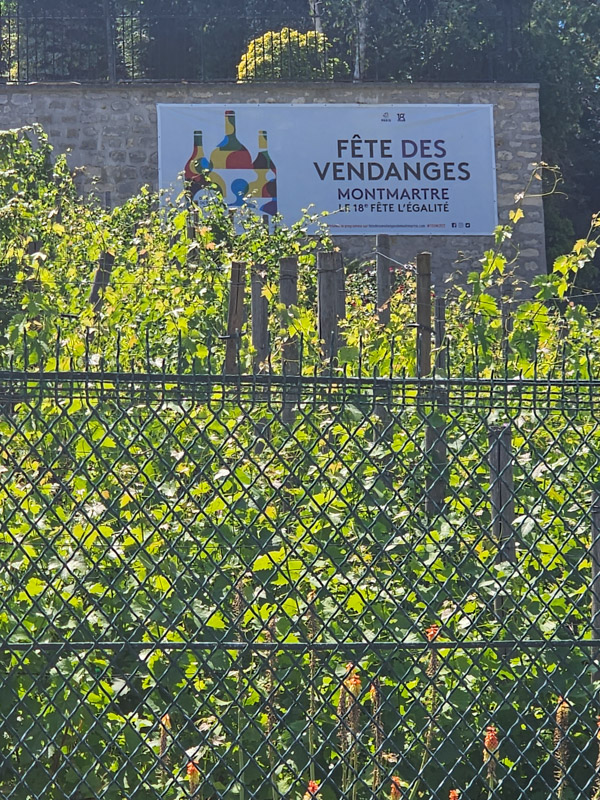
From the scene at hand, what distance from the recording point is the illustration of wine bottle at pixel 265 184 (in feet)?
47.3

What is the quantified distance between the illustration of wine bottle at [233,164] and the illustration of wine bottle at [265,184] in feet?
0.25

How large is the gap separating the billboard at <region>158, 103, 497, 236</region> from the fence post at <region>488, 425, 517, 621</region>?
10896 millimetres

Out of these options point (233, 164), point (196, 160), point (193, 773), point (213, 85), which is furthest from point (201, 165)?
point (193, 773)

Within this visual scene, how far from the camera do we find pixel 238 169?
14.5m

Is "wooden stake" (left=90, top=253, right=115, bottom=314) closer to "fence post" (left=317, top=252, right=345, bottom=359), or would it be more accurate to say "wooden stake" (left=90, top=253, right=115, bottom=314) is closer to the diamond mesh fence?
"fence post" (left=317, top=252, right=345, bottom=359)

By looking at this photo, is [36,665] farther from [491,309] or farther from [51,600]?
[491,309]

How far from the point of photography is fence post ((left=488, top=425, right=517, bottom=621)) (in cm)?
305

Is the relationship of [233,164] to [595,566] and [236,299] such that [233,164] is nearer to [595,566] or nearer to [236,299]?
[236,299]

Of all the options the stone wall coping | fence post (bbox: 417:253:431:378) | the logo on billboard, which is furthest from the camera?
the stone wall coping

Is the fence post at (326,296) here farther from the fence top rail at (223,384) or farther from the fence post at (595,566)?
the fence top rail at (223,384)

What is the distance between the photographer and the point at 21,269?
6.98 meters

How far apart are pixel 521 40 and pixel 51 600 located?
1515 cm

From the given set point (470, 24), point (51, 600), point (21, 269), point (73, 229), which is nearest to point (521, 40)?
point (470, 24)

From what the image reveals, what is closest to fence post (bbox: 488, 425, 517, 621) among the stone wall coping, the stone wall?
the stone wall
